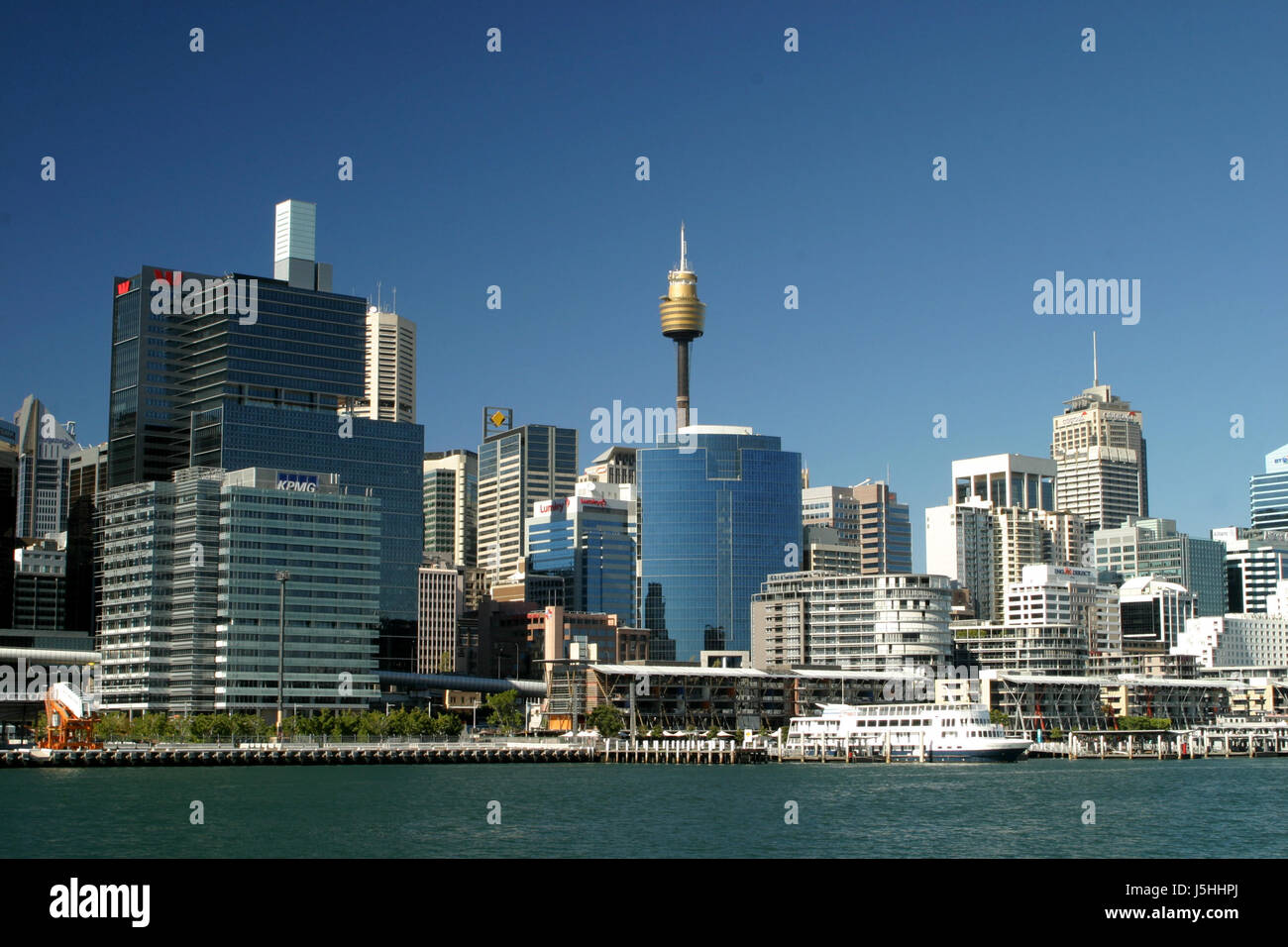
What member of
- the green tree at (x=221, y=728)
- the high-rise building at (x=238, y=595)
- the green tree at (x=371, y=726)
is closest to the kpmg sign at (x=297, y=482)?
the high-rise building at (x=238, y=595)

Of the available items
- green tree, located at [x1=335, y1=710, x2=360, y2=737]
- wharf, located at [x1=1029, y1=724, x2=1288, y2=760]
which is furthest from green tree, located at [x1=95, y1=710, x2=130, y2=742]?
wharf, located at [x1=1029, y1=724, x2=1288, y2=760]

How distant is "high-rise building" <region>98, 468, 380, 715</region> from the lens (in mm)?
185000

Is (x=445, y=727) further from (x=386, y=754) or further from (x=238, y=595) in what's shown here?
(x=238, y=595)

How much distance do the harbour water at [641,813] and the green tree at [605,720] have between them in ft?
152

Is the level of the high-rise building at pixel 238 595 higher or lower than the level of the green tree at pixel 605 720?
higher

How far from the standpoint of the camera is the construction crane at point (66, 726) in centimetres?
14438

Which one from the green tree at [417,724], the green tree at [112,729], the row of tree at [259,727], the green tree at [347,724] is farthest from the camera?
the green tree at [417,724]

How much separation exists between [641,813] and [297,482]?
396 ft

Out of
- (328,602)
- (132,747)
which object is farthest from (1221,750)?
(132,747)

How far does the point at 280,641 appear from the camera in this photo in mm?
174750

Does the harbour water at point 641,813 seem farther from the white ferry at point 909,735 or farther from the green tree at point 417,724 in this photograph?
the green tree at point 417,724

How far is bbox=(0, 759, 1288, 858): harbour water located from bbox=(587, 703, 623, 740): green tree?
46.4 meters
